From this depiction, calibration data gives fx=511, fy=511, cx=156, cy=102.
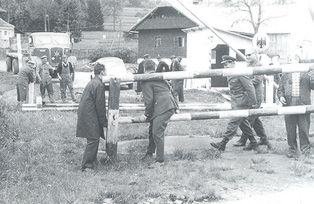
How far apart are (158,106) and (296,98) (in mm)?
2486

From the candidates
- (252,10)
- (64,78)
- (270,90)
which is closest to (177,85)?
(270,90)

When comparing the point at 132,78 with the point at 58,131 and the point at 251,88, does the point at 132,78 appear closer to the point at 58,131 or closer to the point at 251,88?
the point at 251,88

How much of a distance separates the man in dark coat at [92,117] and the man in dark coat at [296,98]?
326cm

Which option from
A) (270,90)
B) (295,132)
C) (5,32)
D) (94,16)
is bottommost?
(295,132)

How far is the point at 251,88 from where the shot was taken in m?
9.28

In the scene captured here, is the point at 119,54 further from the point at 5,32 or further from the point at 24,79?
the point at 24,79

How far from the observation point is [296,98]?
892cm

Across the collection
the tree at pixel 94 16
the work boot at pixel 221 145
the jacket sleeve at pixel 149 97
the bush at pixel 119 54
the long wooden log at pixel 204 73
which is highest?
the tree at pixel 94 16

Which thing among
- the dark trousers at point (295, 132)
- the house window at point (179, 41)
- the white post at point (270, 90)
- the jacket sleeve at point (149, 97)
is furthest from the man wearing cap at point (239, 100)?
the house window at point (179, 41)

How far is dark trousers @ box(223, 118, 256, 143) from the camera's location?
29.9ft

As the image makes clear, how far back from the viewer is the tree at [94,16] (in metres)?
75.5

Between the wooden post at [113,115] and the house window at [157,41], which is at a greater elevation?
the house window at [157,41]

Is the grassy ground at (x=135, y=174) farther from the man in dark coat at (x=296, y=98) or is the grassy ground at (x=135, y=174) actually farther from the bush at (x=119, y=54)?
the bush at (x=119, y=54)

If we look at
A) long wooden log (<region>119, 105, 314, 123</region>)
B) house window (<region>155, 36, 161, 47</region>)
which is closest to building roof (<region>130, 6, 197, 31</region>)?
house window (<region>155, 36, 161, 47</region>)
